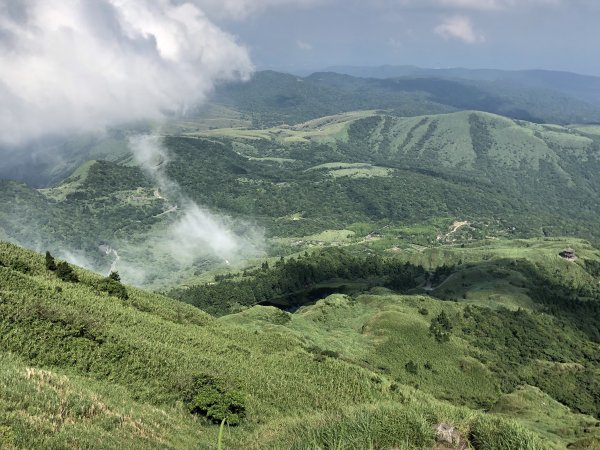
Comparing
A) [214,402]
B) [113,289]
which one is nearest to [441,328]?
[113,289]

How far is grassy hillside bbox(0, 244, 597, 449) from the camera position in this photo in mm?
28594

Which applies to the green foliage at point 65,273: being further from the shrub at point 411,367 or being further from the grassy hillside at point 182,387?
the shrub at point 411,367

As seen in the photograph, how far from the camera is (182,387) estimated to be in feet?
171

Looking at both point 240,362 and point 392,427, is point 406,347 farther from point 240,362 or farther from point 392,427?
point 392,427

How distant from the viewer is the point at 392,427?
27859mm

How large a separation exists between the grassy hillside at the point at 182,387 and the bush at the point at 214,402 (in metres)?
0.14

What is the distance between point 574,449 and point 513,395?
194 ft

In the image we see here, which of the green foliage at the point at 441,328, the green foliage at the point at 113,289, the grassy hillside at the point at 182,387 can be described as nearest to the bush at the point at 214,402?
the grassy hillside at the point at 182,387

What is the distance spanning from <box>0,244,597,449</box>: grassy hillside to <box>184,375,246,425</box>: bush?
14cm

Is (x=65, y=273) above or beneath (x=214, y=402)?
beneath

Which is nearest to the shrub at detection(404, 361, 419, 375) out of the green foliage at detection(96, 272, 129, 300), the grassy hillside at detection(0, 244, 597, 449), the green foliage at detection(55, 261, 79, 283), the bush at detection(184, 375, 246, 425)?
the grassy hillside at detection(0, 244, 597, 449)

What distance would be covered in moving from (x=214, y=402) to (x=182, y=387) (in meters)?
4.97

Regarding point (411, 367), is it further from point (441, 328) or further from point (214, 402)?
point (214, 402)

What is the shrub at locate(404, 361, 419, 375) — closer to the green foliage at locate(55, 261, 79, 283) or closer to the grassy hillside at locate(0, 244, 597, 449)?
the grassy hillside at locate(0, 244, 597, 449)
